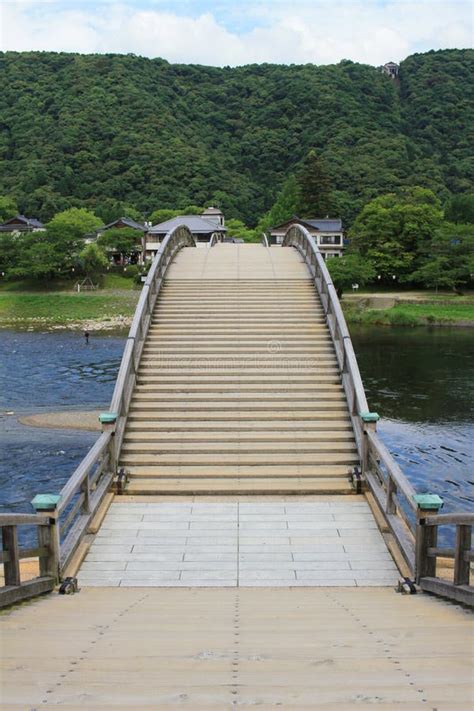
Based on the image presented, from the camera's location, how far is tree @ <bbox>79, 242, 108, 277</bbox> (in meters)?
67.2

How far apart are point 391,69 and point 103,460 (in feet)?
474

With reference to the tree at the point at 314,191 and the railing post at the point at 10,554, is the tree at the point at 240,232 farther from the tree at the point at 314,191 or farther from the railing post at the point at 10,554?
the railing post at the point at 10,554

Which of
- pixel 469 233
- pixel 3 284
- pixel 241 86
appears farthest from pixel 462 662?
pixel 241 86

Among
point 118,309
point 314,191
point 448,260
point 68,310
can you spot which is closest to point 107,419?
point 118,309

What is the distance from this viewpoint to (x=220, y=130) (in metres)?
122

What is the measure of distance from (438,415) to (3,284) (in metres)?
55.2

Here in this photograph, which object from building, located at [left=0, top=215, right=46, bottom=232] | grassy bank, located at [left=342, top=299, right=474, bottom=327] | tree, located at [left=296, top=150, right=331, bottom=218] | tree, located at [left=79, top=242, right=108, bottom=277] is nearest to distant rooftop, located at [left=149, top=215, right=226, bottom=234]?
tree, located at [left=79, top=242, right=108, bottom=277]

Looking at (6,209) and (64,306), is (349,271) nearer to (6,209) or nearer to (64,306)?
(64,306)

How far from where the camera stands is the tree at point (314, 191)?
277 feet

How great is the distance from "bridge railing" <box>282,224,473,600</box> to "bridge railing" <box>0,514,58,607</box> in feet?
12.0

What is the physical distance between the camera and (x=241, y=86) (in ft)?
432

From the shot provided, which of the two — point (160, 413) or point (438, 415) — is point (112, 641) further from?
point (438, 415)

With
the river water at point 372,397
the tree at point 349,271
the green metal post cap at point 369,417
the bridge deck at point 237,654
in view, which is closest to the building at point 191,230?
the tree at point 349,271

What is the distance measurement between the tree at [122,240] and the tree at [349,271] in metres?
23.3
